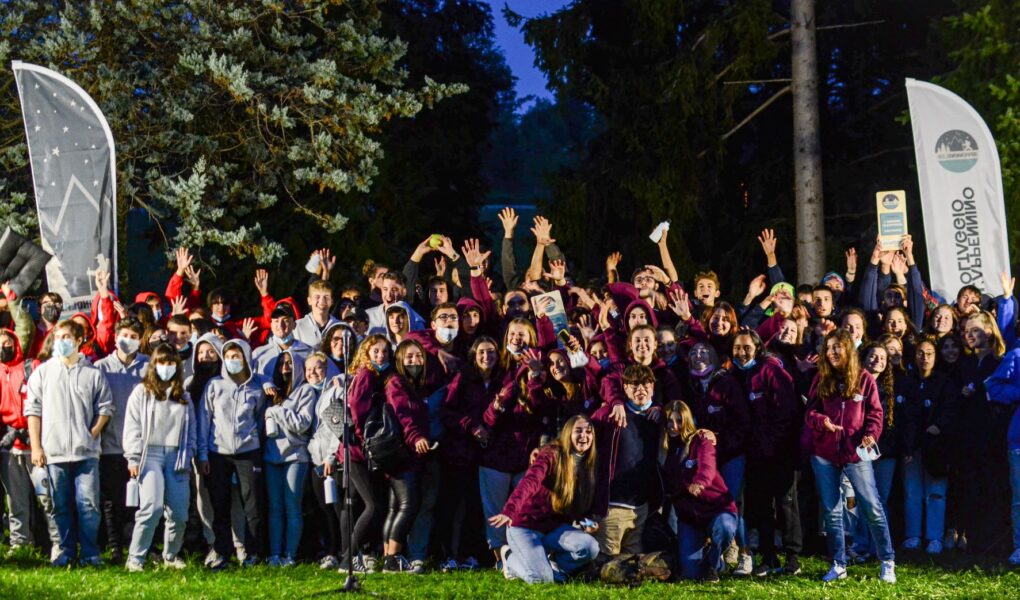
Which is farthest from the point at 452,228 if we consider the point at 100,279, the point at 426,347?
the point at 426,347

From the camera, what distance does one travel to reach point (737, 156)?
A: 72.3ft

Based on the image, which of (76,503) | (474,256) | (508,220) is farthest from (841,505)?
(76,503)

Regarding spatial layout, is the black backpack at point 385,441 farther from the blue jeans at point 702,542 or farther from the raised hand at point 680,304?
the raised hand at point 680,304

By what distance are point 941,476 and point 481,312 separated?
13.3 ft

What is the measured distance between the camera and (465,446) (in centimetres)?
1023

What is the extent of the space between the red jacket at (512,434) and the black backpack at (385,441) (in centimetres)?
66

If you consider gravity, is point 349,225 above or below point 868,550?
above

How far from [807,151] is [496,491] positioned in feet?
30.4

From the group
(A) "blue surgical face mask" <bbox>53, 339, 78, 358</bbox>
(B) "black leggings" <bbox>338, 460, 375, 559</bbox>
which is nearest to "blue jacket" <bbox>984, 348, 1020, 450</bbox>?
(B) "black leggings" <bbox>338, 460, 375, 559</bbox>

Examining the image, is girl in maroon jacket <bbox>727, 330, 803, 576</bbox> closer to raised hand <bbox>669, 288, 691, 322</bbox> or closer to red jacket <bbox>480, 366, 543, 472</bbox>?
raised hand <bbox>669, 288, 691, 322</bbox>

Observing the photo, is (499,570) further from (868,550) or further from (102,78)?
(102,78)

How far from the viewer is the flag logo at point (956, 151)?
1436 centimetres

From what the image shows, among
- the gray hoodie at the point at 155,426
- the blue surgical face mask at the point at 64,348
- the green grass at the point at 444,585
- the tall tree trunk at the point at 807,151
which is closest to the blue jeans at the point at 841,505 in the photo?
the green grass at the point at 444,585

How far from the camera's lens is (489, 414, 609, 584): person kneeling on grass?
950cm
